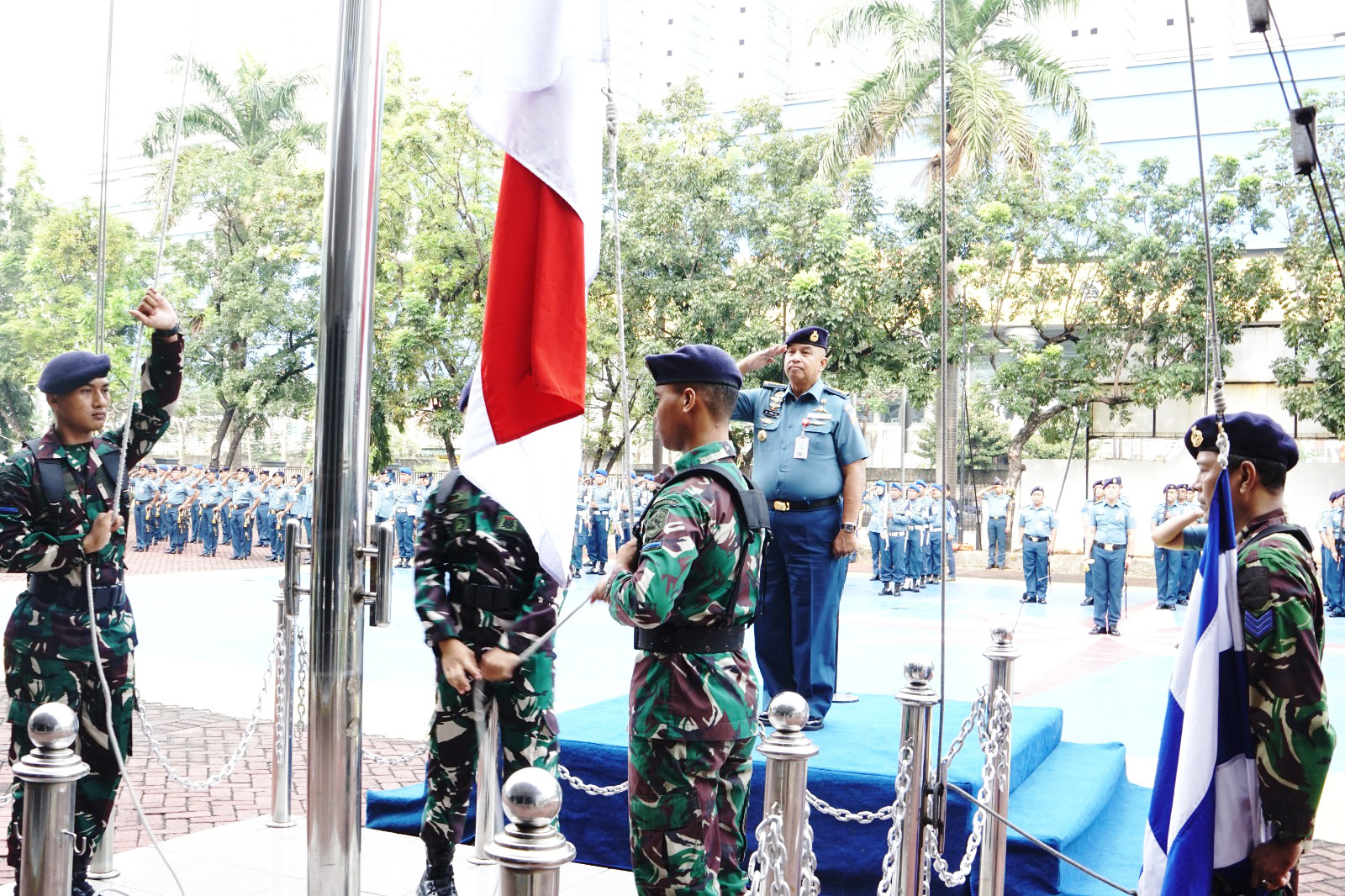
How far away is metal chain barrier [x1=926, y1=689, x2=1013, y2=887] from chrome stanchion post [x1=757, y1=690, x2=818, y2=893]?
2.21ft

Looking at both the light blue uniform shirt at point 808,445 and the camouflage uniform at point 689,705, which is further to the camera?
the light blue uniform shirt at point 808,445

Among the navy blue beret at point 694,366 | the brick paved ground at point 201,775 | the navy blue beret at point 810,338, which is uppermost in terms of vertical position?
the navy blue beret at point 810,338

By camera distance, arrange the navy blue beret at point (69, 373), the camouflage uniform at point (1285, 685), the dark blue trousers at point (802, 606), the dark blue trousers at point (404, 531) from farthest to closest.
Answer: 1. the dark blue trousers at point (404, 531)
2. the dark blue trousers at point (802, 606)
3. the navy blue beret at point (69, 373)
4. the camouflage uniform at point (1285, 685)

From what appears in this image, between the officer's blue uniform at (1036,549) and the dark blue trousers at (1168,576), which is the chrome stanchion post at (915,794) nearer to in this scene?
the dark blue trousers at (1168,576)

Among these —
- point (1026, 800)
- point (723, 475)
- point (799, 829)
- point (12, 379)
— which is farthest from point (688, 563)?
point (12, 379)

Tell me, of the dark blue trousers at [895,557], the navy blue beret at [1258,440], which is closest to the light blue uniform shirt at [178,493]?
the dark blue trousers at [895,557]

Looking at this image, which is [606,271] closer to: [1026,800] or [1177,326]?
[1177,326]

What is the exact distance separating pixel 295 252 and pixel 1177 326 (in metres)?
18.0

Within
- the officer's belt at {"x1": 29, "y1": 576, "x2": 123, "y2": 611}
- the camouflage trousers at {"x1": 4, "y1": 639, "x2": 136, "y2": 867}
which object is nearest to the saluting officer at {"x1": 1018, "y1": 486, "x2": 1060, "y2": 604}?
the camouflage trousers at {"x1": 4, "y1": 639, "x2": 136, "y2": 867}

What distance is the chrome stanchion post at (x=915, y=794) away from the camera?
3354mm

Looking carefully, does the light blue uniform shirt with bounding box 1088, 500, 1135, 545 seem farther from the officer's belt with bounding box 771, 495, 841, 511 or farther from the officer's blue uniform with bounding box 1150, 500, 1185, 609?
the officer's belt with bounding box 771, 495, 841, 511

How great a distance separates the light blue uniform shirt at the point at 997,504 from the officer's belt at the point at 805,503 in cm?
1729

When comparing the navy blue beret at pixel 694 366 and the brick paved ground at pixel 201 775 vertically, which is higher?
the navy blue beret at pixel 694 366

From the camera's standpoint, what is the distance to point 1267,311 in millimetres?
22859
